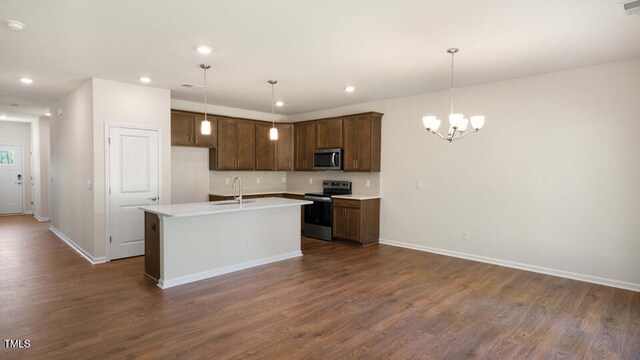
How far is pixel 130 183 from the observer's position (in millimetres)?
5141

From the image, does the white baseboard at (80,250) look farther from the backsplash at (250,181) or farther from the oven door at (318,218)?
the oven door at (318,218)

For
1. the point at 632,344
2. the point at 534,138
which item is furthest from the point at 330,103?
the point at 632,344

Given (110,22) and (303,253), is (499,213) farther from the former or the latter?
(110,22)

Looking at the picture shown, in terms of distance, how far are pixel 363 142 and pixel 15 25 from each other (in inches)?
187

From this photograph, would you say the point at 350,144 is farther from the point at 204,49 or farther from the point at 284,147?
the point at 204,49

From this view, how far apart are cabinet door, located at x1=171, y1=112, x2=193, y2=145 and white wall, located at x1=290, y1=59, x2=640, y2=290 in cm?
368

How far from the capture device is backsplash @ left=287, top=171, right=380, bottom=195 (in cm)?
648

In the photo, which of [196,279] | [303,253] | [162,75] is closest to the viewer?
[196,279]

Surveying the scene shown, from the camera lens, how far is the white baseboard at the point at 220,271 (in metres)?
3.97

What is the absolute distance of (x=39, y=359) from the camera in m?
2.44

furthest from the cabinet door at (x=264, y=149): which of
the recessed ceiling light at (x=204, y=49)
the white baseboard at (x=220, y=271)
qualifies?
the recessed ceiling light at (x=204, y=49)

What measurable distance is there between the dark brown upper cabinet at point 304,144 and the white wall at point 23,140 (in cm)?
774

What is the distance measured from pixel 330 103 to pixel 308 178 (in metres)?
1.87

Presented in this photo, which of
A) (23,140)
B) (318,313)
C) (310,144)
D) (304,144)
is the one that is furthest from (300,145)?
(23,140)
